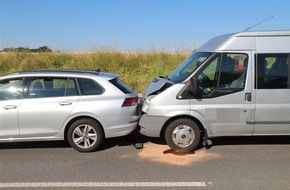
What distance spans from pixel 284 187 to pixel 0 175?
4.03m

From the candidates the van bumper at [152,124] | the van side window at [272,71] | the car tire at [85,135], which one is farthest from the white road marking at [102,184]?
the van side window at [272,71]

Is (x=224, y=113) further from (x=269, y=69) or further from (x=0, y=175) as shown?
(x=0, y=175)

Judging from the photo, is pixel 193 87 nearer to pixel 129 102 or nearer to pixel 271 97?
pixel 129 102

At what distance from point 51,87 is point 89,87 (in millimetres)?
699

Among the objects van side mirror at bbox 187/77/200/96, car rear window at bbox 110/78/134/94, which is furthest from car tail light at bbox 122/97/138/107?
van side mirror at bbox 187/77/200/96

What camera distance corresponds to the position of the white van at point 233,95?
6.49 meters

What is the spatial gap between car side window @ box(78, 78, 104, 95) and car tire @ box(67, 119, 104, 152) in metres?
0.52

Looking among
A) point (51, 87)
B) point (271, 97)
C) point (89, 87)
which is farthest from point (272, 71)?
point (51, 87)

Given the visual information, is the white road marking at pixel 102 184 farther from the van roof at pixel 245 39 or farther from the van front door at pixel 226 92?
the van roof at pixel 245 39

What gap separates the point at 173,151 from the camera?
6605 millimetres

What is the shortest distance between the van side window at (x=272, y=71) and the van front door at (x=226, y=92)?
18cm

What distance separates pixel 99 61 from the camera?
18219 mm

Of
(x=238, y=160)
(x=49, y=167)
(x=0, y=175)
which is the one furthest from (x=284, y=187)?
(x=0, y=175)

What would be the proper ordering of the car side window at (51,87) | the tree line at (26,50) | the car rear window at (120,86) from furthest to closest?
the tree line at (26,50) < the car rear window at (120,86) < the car side window at (51,87)
